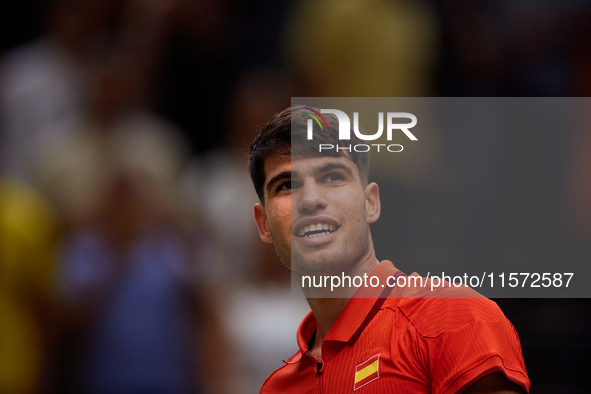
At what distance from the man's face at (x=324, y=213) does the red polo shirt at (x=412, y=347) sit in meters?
0.09

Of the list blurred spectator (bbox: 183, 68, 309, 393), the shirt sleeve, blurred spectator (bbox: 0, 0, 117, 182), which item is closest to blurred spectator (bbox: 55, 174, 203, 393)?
blurred spectator (bbox: 183, 68, 309, 393)

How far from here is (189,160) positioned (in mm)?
1843

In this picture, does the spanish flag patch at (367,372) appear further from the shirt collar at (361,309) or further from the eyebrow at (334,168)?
the eyebrow at (334,168)

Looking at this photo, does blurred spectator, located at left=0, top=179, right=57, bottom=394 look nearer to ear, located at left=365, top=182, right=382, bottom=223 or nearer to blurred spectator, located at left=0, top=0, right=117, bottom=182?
blurred spectator, located at left=0, top=0, right=117, bottom=182

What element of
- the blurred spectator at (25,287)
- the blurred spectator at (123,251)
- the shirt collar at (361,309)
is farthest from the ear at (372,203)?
the blurred spectator at (25,287)

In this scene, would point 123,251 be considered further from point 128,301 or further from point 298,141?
point 298,141

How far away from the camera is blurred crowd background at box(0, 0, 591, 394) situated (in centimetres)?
156

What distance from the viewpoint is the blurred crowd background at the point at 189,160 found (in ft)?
5.12

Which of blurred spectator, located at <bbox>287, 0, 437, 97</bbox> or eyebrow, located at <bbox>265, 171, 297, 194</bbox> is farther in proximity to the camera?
blurred spectator, located at <bbox>287, 0, 437, 97</bbox>

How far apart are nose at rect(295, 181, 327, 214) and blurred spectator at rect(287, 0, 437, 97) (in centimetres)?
45

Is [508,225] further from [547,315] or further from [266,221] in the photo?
[266,221]

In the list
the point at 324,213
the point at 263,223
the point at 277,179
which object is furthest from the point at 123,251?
the point at 324,213

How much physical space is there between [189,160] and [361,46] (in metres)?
0.64

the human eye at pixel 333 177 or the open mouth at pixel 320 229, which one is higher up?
the human eye at pixel 333 177
